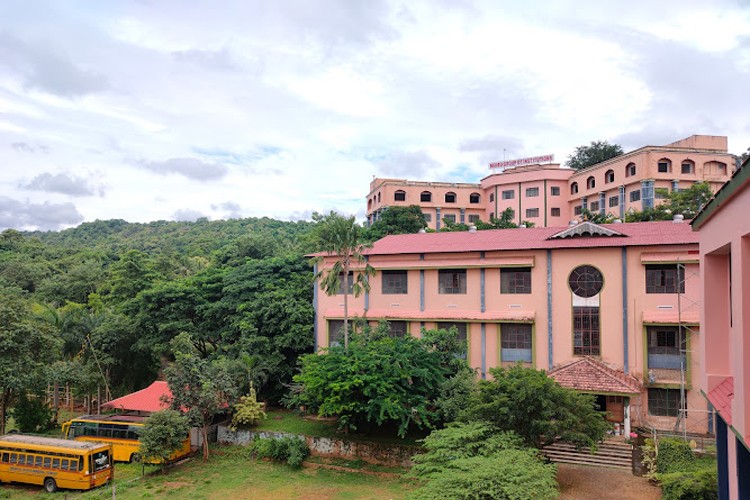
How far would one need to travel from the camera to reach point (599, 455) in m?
20.9

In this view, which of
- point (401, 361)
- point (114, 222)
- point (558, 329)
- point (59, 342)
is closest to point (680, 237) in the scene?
point (558, 329)

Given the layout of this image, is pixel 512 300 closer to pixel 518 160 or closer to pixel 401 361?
pixel 401 361

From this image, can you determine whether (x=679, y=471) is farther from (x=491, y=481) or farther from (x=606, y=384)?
(x=491, y=481)

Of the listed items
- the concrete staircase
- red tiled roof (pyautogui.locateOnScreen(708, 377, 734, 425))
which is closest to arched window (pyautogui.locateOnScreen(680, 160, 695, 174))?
the concrete staircase

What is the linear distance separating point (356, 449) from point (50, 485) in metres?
12.4

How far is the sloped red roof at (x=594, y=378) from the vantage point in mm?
21656

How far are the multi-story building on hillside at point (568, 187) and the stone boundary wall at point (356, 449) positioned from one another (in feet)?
119

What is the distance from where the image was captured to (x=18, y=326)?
81.7 ft

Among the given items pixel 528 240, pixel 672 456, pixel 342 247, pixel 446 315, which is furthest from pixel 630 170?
pixel 672 456

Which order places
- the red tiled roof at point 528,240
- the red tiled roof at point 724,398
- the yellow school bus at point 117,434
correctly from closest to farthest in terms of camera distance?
1. the red tiled roof at point 724,398
2. the red tiled roof at point 528,240
3. the yellow school bus at point 117,434

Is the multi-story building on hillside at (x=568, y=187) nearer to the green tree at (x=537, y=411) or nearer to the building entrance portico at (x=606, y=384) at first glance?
the building entrance portico at (x=606, y=384)

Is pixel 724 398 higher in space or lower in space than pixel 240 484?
higher

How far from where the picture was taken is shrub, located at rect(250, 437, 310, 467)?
2278 cm

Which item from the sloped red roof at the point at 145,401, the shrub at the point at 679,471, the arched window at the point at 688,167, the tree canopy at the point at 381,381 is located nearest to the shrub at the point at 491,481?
the shrub at the point at 679,471
